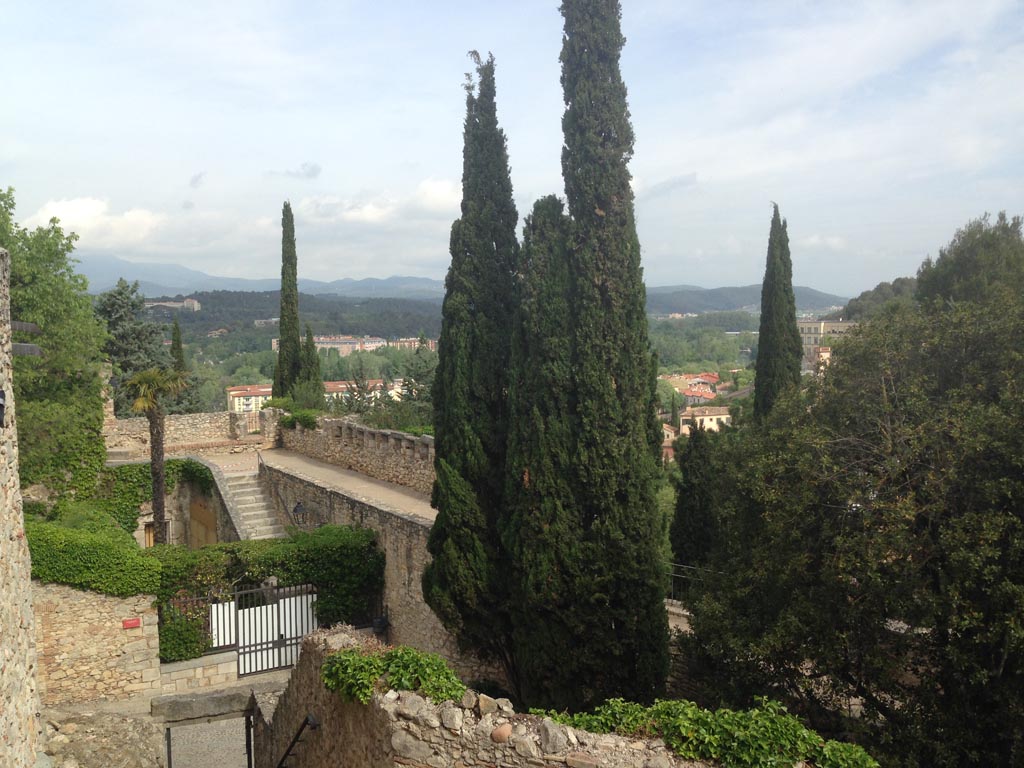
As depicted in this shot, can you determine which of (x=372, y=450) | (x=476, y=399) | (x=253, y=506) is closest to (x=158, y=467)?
(x=253, y=506)

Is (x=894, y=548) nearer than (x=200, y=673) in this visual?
Yes

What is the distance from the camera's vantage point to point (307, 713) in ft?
26.6

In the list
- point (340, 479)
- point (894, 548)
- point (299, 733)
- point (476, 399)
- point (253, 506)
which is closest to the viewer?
point (894, 548)

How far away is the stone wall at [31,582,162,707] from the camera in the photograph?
10922 millimetres

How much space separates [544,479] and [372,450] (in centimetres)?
1015

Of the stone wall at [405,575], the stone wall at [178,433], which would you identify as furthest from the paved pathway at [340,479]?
the stone wall at [178,433]

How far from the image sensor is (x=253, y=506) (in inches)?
782

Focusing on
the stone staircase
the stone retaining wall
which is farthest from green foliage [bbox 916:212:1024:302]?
the stone staircase

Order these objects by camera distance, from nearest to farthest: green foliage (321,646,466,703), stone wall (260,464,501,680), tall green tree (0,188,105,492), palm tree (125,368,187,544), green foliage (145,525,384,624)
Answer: green foliage (321,646,466,703) < stone wall (260,464,501,680) < green foliage (145,525,384,624) < tall green tree (0,188,105,492) < palm tree (125,368,187,544)

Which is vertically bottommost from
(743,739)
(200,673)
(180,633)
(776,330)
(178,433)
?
(200,673)

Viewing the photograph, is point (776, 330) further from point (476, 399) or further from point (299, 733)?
point (299, 733)

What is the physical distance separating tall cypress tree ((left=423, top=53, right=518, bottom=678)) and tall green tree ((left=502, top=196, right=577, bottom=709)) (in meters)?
0.74

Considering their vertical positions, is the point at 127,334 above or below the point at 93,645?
above

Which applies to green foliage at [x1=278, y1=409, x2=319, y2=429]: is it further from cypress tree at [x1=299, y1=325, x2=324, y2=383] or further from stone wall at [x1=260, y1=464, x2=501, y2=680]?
stone wall at [x1=260, y1=464, x2=501, y2=680]
